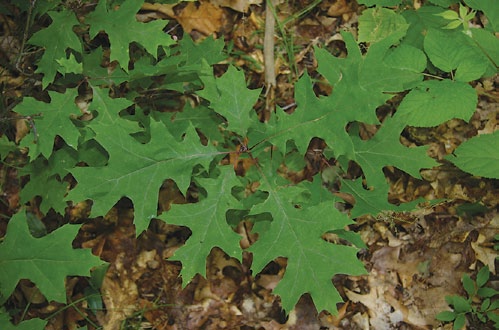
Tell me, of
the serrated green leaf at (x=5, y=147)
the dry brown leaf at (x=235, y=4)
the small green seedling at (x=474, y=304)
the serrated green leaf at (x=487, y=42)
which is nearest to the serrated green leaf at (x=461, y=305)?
the small green seedling at (x=474, y=304)

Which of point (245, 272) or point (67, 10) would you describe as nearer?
point (67, 10)

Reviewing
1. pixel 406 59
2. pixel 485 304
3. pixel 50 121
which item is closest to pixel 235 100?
pixel 50 121

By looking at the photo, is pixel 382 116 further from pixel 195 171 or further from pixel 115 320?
pixel 115 320

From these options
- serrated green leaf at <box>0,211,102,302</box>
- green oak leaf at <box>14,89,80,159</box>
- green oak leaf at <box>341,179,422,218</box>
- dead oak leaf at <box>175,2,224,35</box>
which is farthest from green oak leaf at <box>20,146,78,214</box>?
green oak leaf at <box>341,179,422,218</box>

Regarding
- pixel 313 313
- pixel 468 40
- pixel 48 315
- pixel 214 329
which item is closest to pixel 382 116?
pixel 468 40

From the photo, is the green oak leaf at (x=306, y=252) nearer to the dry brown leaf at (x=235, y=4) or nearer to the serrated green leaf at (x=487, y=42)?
the serrated green leaf at (x=487, y=42)
